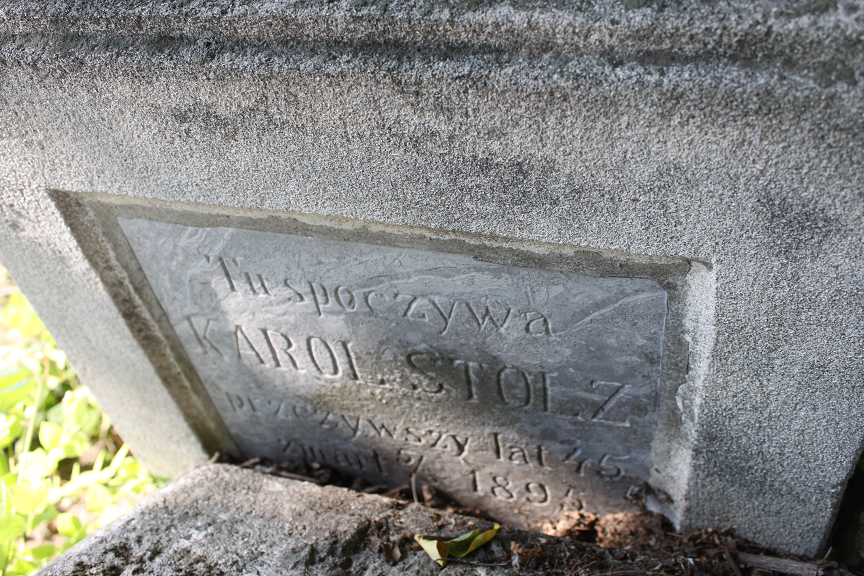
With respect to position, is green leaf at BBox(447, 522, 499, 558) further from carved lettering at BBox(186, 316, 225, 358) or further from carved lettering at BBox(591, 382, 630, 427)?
carved lettering at BBox(186, 316, 225, 358)

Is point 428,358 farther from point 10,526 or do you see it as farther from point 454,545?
point 10,526

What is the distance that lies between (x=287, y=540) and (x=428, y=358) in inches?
20.5

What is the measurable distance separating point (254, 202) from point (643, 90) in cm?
72

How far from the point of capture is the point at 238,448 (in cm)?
181

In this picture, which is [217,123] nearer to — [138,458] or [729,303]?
[729,303]

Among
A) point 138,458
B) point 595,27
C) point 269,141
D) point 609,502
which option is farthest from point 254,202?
point 138,458

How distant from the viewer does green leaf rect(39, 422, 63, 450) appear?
1805mm

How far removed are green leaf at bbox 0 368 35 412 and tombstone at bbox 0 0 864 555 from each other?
0.47 m

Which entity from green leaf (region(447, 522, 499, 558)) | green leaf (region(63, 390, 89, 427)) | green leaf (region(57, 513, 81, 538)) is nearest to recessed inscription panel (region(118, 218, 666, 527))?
green leaf (region(447, 522, 499, 558))

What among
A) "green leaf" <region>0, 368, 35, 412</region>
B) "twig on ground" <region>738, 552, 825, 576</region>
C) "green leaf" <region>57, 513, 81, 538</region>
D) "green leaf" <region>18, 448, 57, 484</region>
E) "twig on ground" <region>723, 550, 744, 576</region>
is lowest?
"green leaf" <region>57, 513, 81, 538</region>

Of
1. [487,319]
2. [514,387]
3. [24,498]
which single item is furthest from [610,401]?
[24,498]

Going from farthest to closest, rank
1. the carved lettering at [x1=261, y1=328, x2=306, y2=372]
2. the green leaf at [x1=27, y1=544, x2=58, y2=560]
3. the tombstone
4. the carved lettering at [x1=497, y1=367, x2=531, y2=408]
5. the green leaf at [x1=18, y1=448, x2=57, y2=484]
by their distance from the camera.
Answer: the green leaf at [x1=18, y1=448, x2=57, y2=484], the green leaf at [x1=27, y1=544, x2=58, y2=560], the carved lettering at [x1=261, y1=328, x2=306, y2=372], the carved lettering at [x1=497, y1=367, x2=531, y2=408], the tombstone

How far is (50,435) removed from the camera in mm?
1811

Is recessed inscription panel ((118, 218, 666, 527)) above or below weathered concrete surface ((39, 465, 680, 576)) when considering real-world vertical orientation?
above
